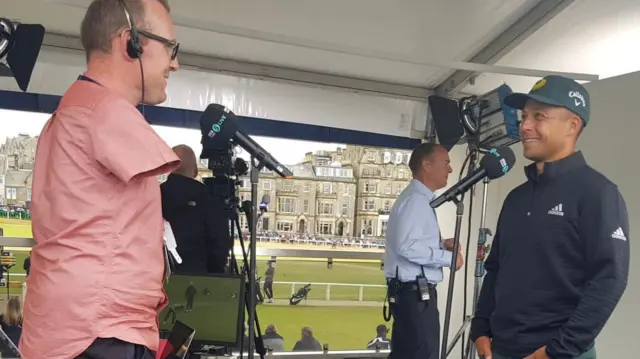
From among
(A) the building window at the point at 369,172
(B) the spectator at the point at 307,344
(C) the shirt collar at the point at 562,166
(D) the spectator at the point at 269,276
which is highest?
(A) the building window at the point at 369,172

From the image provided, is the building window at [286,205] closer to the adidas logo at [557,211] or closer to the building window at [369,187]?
the building window at [369,187]

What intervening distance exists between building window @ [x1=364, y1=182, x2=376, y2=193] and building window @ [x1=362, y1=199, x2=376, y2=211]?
7 centimetres

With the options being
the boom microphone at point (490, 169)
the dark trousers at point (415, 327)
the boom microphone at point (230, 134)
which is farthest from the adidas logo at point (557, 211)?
the dark trousers at point (415, 327)

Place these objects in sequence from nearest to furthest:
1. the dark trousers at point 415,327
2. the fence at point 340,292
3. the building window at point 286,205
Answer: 1. the dark trousers at point 415,327
2. the building window at point 286,205
3. the fence at point 340,292

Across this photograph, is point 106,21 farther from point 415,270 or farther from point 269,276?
point 269,276

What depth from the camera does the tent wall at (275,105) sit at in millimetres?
3258

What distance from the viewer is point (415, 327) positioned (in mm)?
2922

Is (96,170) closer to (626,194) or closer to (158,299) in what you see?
(158,299)

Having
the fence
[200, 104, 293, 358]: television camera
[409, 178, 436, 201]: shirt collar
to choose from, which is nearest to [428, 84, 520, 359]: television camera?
[409, 178, 436, 201]: shirt collar

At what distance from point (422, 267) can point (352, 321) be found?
Answer: 2.58 meters

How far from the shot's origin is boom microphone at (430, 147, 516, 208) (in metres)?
2.10

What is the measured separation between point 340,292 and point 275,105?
7.85 feet

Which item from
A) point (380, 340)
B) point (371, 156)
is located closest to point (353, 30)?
point (371, 156)

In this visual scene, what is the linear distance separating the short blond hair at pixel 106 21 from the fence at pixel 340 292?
374 centimetres
